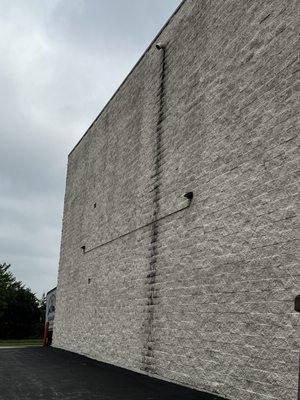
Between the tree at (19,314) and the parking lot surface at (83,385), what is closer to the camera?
the parking lot surface at (83,385)

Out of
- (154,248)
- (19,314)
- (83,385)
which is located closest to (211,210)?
(154,248)

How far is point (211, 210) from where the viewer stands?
362 inches

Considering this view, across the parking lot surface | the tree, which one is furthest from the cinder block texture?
the tree

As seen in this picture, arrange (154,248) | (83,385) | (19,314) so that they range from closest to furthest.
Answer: (83,385) < (154,248) < (19,314)

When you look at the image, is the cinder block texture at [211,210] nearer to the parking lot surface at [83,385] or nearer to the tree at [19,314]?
the parking lot surface at [83,385]

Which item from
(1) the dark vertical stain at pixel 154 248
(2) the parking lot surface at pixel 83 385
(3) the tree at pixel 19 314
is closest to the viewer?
(2) the parking lot surface at pixel 83 385

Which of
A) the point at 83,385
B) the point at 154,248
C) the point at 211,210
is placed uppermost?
the point at 211,210

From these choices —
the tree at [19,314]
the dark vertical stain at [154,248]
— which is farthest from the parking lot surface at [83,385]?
the tree at [19,314]

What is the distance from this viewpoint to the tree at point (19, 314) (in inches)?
2232

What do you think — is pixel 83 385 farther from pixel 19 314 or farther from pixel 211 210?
pixel 19 314

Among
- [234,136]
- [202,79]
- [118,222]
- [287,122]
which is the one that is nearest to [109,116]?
[118,222]

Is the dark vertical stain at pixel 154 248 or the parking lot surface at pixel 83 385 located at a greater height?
the dark vertical stain at pixel 154 248

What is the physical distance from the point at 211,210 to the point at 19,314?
55566mm

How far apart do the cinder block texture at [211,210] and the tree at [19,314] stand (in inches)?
1745
